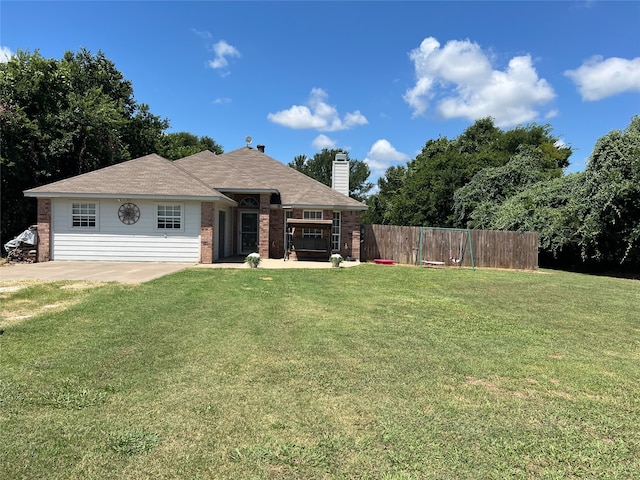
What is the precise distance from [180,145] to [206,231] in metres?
29.7

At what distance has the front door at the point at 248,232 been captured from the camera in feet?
60.6

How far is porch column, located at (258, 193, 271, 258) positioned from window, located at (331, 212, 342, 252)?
2.96 metres

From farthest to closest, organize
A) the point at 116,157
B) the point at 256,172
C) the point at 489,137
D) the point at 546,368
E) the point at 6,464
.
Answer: the point at 489,137, the point at 116,157, the point at 256,172, the point at 546,368, the point at 6,464

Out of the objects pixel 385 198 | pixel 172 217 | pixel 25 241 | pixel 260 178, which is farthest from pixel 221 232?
pixel 385 198

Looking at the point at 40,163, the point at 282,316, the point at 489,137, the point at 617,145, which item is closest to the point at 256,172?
the point at 40,163

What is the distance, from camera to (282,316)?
6.81 meters

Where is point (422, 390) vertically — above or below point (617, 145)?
below

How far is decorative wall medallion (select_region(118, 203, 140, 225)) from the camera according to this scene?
14.5 metres

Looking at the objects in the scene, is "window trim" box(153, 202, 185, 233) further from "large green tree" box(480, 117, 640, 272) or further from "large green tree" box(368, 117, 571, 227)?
"large green tree" box(368, 117, 571, 227)

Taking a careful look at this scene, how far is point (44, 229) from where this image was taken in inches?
562

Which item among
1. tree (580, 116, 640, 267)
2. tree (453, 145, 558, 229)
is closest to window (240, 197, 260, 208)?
tree (453, 145, 558, 229)

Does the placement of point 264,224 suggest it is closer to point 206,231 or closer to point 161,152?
point 206,231

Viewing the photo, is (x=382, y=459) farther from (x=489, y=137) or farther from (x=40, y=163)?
(x=489, y=137)

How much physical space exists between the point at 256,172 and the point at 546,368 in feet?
56.3
